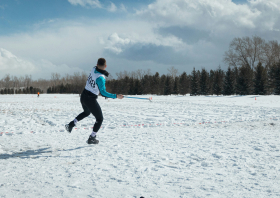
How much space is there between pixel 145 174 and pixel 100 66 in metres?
2.65

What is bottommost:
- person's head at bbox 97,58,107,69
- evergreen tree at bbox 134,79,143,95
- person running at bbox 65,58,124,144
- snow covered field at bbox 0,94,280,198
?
snow covered field at bbox 0,94,280,198

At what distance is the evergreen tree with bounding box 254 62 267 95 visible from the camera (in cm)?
4422

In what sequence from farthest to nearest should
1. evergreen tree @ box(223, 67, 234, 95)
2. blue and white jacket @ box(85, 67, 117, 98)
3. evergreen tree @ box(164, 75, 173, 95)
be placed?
1. evergreen tree @ box(164, 75, 173, 95)
2. evergreen tree @ box(223, 67, 234, 95)
3. blue and white jacket @ box(85, 67, 117, 98)

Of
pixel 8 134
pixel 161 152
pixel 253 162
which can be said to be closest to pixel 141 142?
pixel 161 152

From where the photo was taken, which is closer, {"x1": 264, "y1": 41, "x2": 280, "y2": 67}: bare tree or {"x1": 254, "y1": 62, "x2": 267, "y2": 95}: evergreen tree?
{"x1": 254, "y1": 62, "x2": 267, "y2": 95}: evergreen tree

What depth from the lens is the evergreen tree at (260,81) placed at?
4422 centimetres

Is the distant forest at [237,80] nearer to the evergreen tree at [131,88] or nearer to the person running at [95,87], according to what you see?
the evergreen tree at [131,88]

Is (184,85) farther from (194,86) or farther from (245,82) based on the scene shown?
(245,82)

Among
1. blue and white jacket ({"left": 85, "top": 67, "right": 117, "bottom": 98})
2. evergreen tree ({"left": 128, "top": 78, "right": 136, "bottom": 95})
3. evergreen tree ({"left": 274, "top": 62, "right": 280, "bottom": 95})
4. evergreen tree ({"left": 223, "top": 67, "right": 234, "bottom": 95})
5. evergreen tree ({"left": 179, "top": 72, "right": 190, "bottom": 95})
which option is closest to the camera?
blue and white jacket ({"left": 85, "top": 67, "right": 117, "bottom": 98})

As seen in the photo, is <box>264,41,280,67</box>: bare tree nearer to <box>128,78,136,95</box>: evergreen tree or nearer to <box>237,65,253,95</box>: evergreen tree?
<box>237,65,253,95</box>: evergreen tree

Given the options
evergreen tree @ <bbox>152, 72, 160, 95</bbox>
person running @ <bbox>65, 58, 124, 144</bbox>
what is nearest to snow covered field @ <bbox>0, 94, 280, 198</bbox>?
person running @ <bbox>65, 58, 124, 144</bbox>

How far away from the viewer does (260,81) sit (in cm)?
4444

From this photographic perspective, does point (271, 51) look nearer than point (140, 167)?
No

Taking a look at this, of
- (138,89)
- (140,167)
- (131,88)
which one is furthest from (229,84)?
(140,167)
